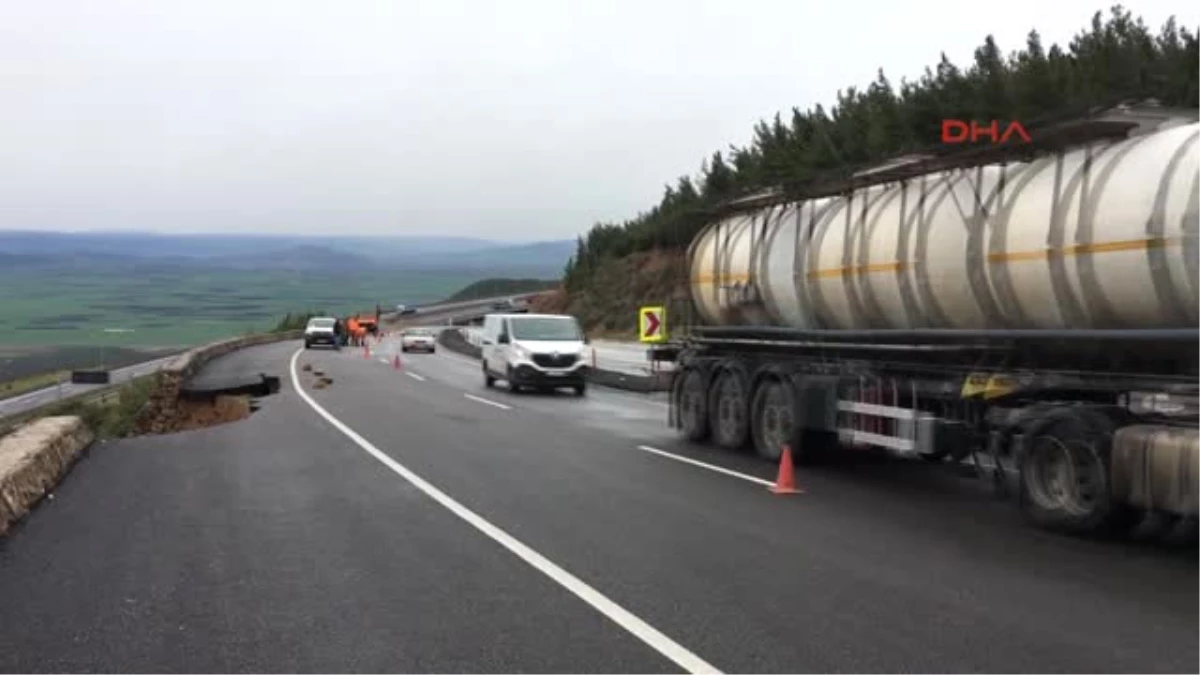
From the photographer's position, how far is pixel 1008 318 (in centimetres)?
1056

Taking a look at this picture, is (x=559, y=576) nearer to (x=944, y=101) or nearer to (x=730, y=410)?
(x=730, y=410)

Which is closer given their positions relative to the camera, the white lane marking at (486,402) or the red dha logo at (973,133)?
the red dha logo at (973,133)

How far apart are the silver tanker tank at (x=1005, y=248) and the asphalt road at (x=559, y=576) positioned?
1.84 m

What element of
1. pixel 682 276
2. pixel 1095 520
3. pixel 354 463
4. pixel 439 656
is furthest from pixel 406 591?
pixel 682 276

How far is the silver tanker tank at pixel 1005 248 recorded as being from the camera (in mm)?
8875

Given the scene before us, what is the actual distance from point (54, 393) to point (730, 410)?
46.9m

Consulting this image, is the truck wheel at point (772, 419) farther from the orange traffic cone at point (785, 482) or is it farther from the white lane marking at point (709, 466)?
the orange traffic cone at point (785, 482)

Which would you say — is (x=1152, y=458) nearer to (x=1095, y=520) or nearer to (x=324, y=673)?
(x=1095, y=520)

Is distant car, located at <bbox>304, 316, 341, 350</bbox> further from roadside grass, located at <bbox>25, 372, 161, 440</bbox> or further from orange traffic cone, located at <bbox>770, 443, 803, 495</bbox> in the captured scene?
orange traffic cone, located at <bbox>770, 443, 803, 495</bbox>

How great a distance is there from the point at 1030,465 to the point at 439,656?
576 centimetres

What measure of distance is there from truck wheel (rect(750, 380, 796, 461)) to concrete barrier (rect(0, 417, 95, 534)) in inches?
317

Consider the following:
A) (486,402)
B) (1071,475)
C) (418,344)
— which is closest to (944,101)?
(418,344)

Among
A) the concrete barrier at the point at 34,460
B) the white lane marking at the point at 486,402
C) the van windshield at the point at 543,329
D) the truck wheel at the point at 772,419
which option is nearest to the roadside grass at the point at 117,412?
the white lane marking at the point at 486,402

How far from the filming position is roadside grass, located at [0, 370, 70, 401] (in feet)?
190
